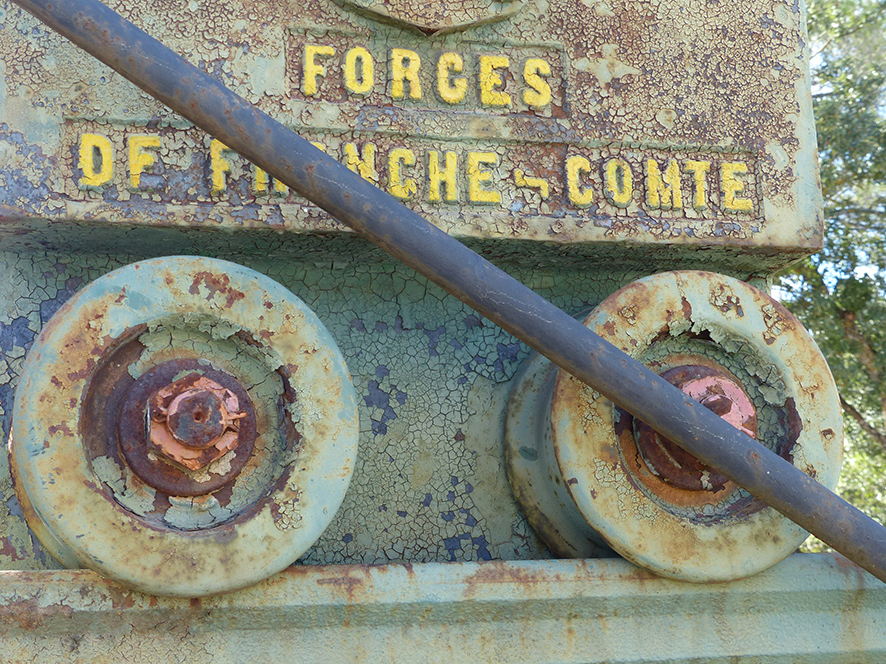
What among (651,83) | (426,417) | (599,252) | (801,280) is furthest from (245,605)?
(801,280)

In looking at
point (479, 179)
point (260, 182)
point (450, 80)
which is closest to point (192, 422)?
point (260, 182)

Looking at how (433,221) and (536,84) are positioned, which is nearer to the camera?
(433,221)

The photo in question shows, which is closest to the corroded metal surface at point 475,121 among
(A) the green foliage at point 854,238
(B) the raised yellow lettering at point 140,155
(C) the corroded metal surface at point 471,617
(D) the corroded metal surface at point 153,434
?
(B) the raised yellow lettering at point 140,155

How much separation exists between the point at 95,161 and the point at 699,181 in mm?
1229

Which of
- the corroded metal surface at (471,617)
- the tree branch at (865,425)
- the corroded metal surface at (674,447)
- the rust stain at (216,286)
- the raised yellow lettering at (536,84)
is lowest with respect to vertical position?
the tree branch at (865,425)

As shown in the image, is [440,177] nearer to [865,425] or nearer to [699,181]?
[699,181]

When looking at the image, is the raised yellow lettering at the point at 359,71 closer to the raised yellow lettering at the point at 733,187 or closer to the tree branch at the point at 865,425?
the raised yellow lettering at the point at 733,187

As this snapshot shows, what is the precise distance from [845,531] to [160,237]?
1.37m

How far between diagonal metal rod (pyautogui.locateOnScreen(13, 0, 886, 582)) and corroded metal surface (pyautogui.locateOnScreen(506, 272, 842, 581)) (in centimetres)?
15

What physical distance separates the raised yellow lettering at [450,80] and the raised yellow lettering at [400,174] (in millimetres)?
151

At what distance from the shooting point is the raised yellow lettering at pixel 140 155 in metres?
1.60

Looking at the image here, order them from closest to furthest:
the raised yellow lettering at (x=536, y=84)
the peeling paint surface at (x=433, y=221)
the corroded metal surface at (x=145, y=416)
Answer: the corroded metal surface at (x=145, y=416)
the peeling paint surface at (x=433, y=221)
the raised yellow lettering at (x=536, y=84)

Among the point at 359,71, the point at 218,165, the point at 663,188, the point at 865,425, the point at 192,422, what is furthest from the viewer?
the point at 865,425

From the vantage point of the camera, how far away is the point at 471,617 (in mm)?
1528
